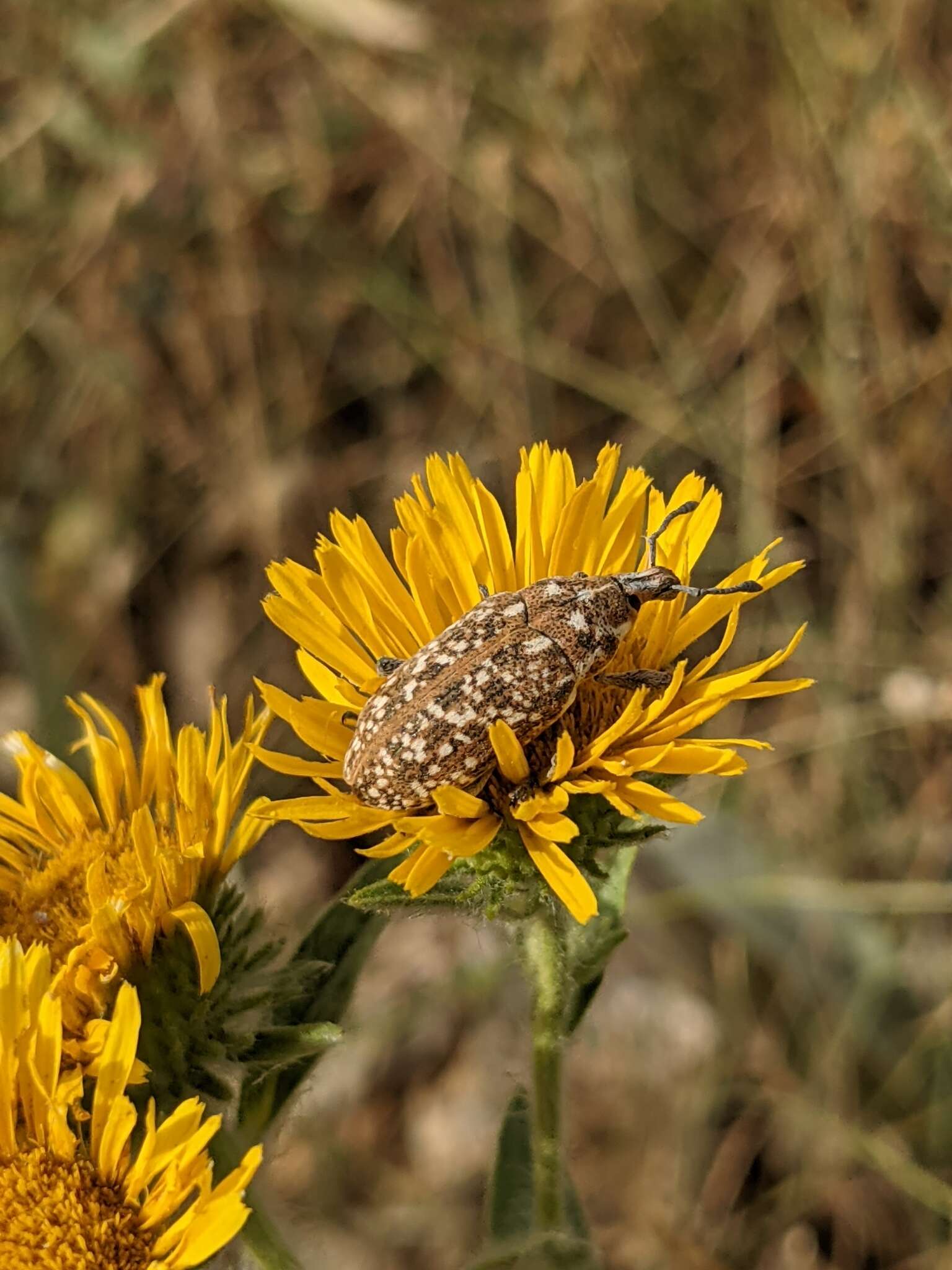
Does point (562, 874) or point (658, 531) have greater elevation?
point (658, 531)

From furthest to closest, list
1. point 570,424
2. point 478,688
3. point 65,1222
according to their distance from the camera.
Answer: point 570,424 < point 478,688 < point 65,1222

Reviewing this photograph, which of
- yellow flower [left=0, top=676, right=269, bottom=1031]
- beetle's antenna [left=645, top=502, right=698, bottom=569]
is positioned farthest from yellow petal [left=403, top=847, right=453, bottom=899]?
beetle's antenna [left=645, top=502, right=698, bottom=569]

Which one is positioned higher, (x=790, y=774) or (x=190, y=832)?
(x=190, y=832)

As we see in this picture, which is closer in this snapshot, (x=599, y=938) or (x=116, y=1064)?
(x=116, y=1064)

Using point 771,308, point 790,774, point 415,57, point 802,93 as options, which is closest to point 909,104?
point 802,93

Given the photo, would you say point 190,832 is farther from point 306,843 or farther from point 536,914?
point 306,843

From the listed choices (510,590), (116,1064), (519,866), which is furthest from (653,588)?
(116,1064)

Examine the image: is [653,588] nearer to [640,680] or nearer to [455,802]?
[640,680]

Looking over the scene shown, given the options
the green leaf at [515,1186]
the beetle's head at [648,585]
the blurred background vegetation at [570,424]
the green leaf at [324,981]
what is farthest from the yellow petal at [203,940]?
the blurred background vegetation at [570,424]

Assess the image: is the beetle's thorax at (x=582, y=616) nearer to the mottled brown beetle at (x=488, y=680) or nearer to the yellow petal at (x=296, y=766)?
the mottled brown beetle at (x=488, y=680)
